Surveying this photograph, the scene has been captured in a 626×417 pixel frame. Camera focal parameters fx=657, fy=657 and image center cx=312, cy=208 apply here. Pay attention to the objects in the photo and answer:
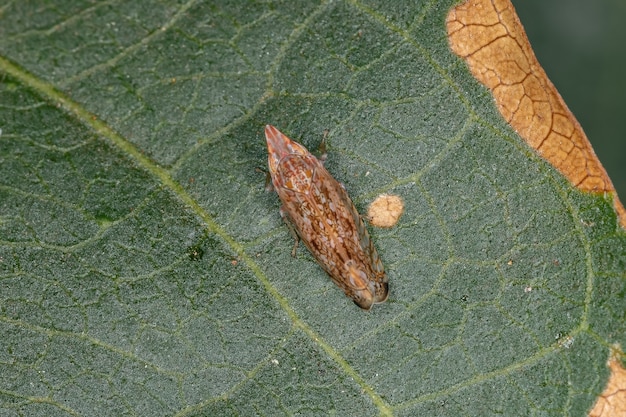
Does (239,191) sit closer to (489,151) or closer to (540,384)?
(489,151)

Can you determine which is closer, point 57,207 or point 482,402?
point 57,207

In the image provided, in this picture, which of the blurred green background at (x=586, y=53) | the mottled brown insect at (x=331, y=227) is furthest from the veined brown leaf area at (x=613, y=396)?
the mottled brown insect at (x=331, y=227)

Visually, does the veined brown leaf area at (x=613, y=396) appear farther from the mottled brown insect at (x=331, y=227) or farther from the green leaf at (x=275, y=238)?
the mottled brown insect at (x=331, y=227)

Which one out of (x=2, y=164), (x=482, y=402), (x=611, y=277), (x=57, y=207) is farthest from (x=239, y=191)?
(x=611, y=277)

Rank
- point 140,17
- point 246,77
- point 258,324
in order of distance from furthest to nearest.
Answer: point 258,324 < point 246,77 < point 140,17

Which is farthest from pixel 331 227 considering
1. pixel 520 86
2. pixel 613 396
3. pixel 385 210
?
pixel 613 396

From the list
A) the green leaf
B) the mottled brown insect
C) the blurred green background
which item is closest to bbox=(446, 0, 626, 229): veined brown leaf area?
the green leaf
